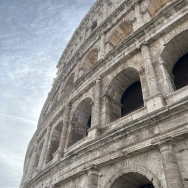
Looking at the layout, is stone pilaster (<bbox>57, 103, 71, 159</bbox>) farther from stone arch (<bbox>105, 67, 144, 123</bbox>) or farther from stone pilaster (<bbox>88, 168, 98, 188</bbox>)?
stone pilaster (<bbox>88, 168, 98, 188</bbox>)

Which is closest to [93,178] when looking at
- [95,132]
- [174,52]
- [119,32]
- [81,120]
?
[95,132]

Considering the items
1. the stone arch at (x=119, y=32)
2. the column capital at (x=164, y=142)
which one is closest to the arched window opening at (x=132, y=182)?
the column capital at (x=164, y=142)

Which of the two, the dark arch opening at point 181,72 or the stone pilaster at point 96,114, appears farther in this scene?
the stone pilaster at point 96,114

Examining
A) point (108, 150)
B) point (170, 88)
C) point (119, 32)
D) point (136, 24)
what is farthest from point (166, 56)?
point (119, 32)

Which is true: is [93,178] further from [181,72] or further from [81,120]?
[181,72]

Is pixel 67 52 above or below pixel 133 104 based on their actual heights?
above

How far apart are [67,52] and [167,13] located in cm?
1259

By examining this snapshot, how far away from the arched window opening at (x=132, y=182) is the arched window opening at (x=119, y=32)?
25.2 feet

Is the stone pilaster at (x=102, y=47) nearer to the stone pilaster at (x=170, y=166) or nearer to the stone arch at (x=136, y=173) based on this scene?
the stone arch at (x=136, y=173)

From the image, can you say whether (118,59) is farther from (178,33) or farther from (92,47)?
(92,47)

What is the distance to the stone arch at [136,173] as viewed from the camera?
480 cm

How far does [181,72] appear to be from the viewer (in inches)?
288

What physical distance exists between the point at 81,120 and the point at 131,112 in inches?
161

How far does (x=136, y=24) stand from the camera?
376 inches
